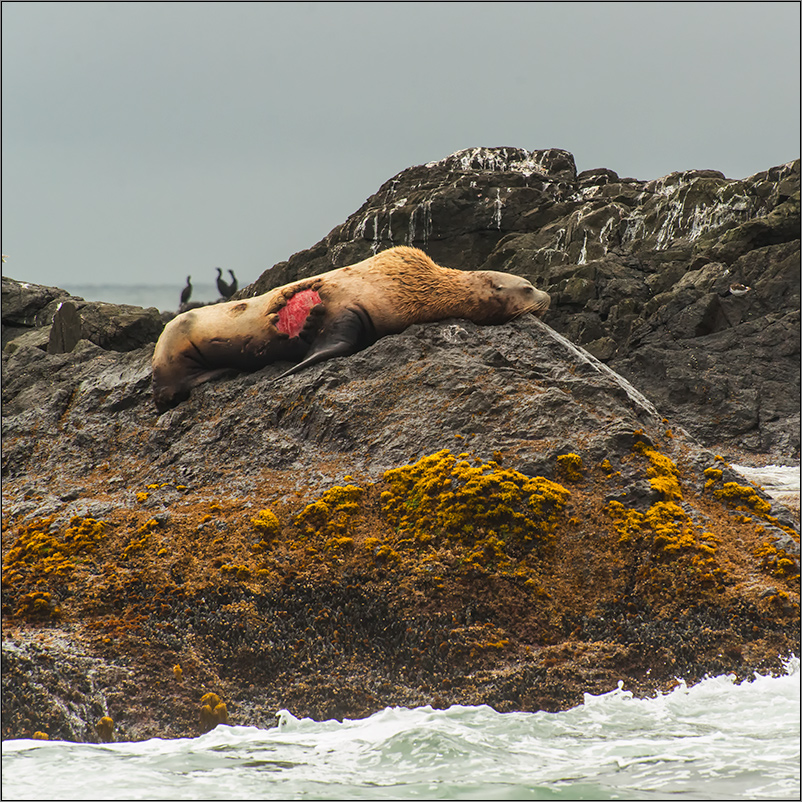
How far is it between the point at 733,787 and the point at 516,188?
2966 cm

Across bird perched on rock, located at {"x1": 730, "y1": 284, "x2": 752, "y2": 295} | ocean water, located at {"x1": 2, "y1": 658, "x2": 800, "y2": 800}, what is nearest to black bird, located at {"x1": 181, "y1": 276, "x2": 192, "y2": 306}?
bird perched on rock, located at {"x1": 730, "y1": 284, "x2": 752, "y2": 295}

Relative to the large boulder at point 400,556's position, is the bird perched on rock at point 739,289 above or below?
above

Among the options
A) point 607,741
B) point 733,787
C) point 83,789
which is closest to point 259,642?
point 83,789

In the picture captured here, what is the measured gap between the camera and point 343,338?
7.57m

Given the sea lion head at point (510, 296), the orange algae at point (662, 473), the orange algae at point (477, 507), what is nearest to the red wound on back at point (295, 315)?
the sea lion head at point (510, 296)

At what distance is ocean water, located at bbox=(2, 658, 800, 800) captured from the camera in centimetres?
396

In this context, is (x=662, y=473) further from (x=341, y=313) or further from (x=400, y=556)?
(x=341, y=313)

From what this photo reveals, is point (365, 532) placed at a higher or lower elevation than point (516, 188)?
lower

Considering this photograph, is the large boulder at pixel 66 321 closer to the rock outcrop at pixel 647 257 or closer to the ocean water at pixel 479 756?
the rock outcrop at pixel 647 257

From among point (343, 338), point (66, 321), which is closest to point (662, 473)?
point (343, 338)

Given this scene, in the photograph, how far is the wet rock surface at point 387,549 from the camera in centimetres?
496

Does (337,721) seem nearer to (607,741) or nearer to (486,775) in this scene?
Result: (486,775)

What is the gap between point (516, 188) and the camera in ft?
104

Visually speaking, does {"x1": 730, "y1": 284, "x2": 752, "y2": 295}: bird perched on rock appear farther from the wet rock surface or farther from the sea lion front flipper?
the sea lion front flipper
